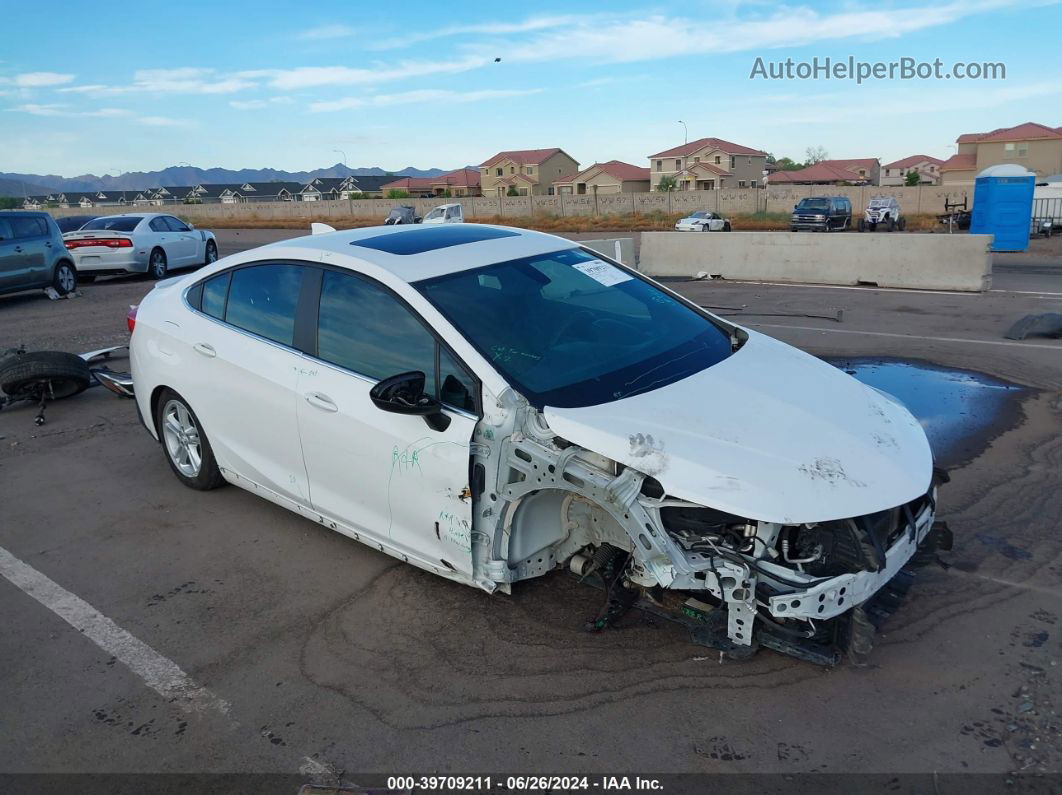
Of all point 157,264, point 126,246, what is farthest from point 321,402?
point 157,264

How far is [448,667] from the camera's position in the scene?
359 centimetres

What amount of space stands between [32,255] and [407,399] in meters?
15.4

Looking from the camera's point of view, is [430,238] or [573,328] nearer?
[573,328]

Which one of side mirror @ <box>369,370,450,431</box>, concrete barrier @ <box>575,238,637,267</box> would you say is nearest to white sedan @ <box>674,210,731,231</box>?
concrete barrier @ <box>575,238,637,267</box>

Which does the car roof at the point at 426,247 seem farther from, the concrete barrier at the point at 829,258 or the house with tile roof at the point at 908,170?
the house with tile roof at the point at 908,170

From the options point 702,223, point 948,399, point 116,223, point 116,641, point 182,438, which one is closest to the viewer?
point 116,641

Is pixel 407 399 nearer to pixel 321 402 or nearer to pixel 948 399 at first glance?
pixel 321 402

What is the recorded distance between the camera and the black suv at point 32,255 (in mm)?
15391

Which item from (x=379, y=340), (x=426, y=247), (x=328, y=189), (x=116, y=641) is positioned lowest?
(x=116, y=641)

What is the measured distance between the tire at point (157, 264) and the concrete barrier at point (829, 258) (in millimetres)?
11199

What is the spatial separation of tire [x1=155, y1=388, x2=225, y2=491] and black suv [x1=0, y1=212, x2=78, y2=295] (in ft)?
40.3

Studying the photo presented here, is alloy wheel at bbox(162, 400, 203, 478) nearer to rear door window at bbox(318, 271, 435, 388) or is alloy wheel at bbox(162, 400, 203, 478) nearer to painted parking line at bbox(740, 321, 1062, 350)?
rear door window at bbox(318, 271, 435, 388)

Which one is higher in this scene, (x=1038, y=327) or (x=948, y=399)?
(x=1038, y=327)

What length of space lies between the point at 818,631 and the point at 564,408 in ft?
4.45
